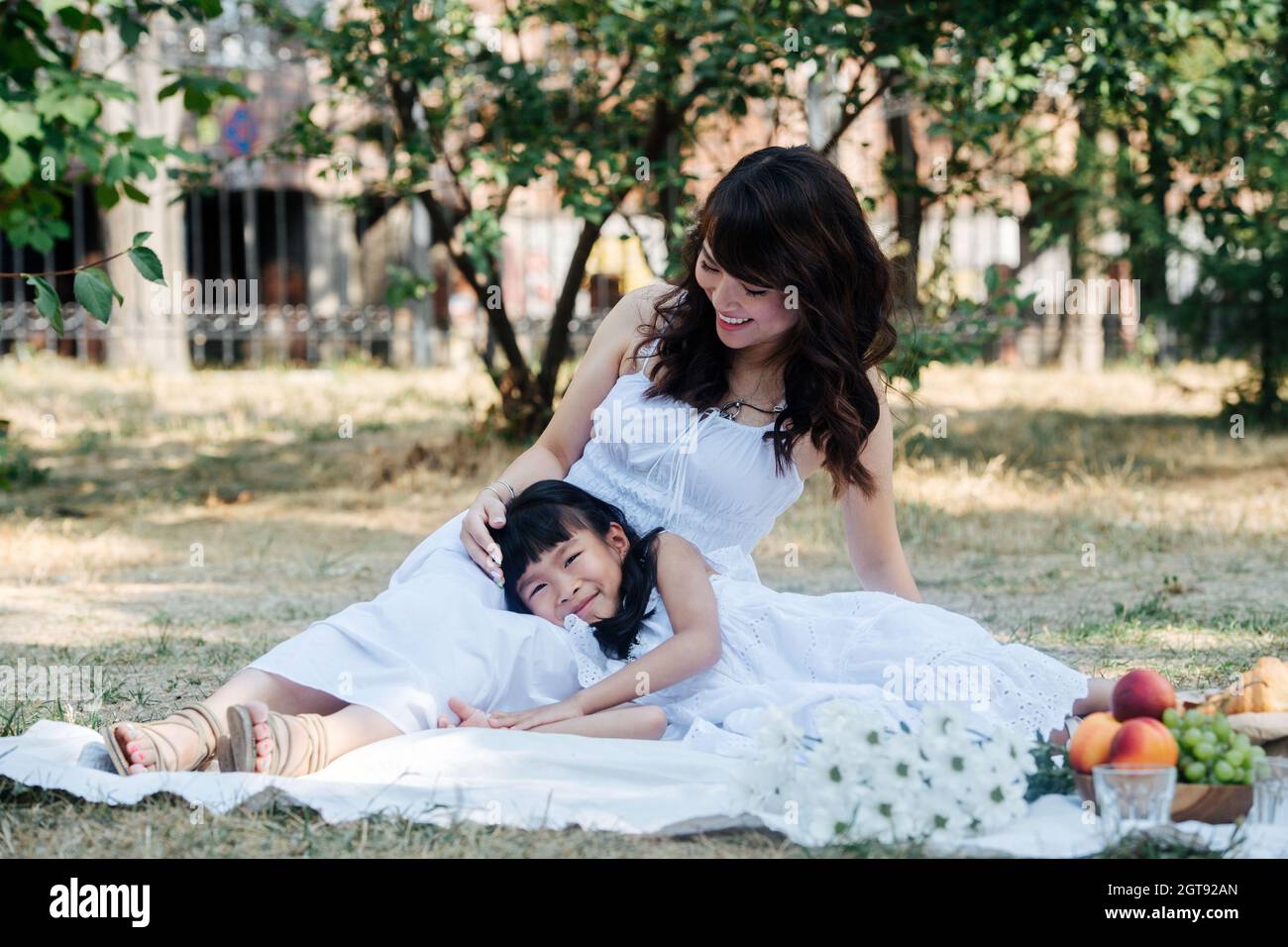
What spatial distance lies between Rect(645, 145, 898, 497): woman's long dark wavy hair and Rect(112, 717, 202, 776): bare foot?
1202 millimetres

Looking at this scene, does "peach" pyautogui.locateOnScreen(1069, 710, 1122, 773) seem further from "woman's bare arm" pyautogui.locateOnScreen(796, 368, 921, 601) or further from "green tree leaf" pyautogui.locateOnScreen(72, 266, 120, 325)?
"green tree leaf" pyautogui.locateOnScreen(72, 266, 120, 325)

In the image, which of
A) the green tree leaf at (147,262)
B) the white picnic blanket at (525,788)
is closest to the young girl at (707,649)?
the white picnic blanket at (525,788)

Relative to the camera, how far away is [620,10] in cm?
628

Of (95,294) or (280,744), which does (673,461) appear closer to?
(280,744)

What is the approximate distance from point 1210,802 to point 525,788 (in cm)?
116

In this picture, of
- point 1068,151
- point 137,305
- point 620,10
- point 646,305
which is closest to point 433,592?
point 646,305

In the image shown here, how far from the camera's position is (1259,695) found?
2.89 m

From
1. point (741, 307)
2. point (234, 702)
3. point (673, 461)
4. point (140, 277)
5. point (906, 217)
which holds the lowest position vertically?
point (234, 702)

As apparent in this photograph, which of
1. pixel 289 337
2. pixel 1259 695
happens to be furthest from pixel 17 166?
pixel 289 337

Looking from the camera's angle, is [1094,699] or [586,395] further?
[586,395]

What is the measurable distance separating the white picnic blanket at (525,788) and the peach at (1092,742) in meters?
0.09

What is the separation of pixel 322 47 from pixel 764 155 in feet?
13.0

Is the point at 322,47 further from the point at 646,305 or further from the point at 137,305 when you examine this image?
the point at 137,305

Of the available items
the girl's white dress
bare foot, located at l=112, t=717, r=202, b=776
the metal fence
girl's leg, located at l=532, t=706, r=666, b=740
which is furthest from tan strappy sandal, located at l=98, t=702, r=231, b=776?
the metal fence
